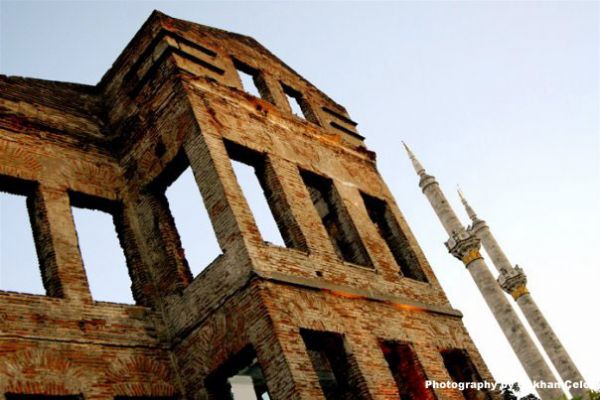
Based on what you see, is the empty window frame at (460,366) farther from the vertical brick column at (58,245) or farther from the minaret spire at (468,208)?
the minaret spire at (468,208)

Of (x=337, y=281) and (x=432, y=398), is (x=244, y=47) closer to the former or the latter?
(x=337, y=281)

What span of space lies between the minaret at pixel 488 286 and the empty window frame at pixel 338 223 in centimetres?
1204

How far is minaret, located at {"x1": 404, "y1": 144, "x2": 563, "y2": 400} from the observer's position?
20.8 metres

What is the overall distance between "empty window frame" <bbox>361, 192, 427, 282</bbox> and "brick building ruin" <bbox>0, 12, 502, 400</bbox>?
3 cm

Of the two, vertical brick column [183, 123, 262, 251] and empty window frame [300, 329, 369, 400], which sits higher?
vertical brick column [183, 123, 262, 251]

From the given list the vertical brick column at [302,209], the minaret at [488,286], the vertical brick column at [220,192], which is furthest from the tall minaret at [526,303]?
the vertical brick column at [220,192]

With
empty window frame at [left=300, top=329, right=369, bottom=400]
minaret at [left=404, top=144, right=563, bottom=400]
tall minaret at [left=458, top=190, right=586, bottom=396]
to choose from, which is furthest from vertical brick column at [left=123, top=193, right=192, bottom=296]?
tall minaret at [left=458, top=190, right=586, bottom=396]

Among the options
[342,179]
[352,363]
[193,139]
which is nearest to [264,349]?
[352,363]

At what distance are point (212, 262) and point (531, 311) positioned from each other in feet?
59.5

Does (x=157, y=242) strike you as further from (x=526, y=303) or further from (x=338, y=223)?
(x=526, y=303)

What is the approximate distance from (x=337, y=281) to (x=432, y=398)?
7.26 ft

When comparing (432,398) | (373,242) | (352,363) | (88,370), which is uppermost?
(373,242)

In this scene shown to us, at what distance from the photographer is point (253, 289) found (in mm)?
7559

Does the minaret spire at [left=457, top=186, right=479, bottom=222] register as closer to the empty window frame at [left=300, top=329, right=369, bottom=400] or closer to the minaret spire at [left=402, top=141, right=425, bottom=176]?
the minaret spire at [left=402, top=141, right=425, bottom=176]
